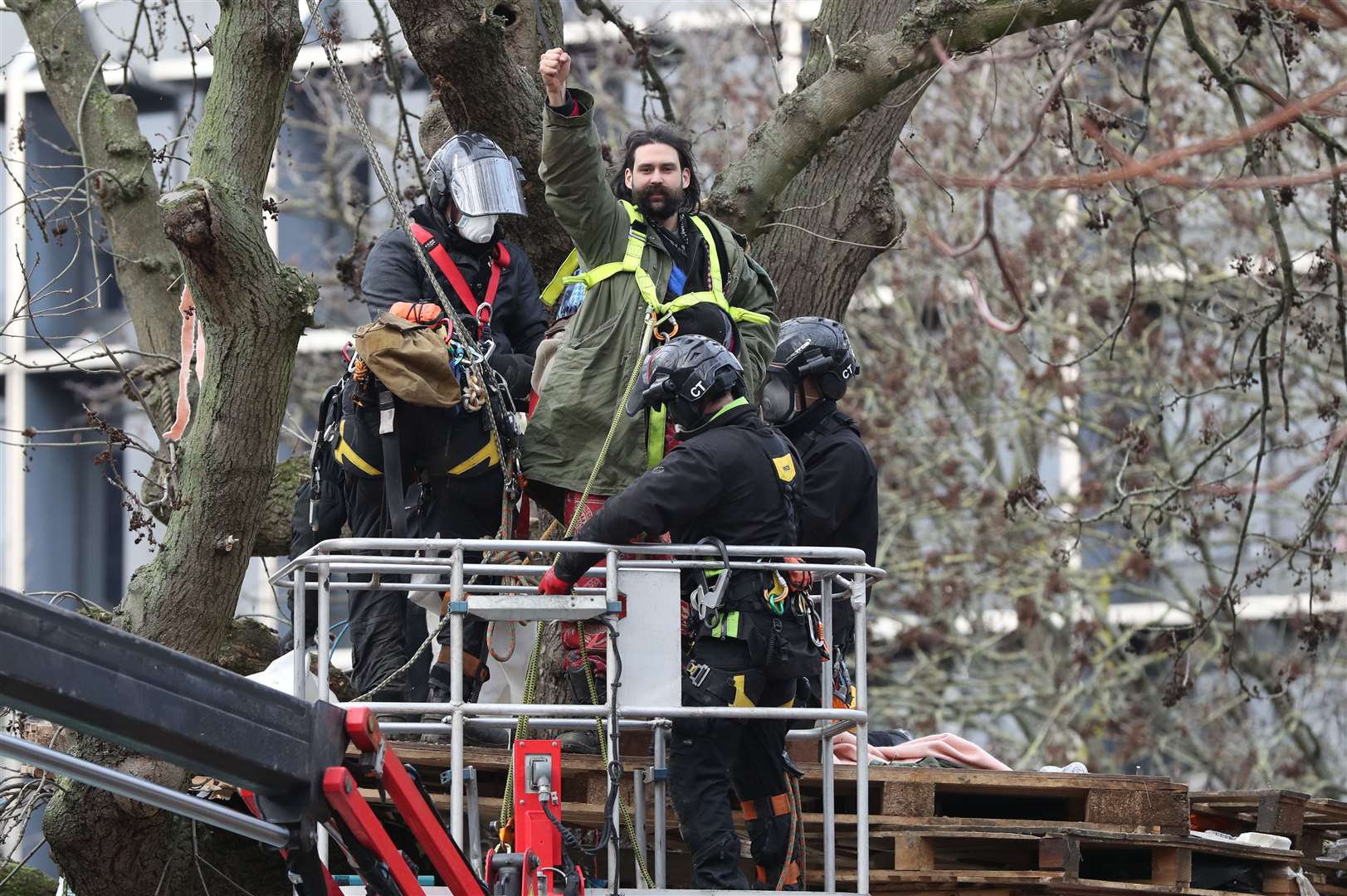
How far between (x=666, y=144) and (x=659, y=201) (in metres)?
0.25

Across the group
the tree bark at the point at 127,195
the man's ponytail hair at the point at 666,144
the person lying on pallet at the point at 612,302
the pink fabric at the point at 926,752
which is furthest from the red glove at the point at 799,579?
the tree bark at the point at 127,195

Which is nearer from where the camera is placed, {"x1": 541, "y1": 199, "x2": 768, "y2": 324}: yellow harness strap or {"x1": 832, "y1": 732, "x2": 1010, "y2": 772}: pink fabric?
{"x1": 541, "y1": 199, "x2": 768, "y2": 324}: yellow harness strap

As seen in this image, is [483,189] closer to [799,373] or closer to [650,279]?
[650,279]

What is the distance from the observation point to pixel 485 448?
770cm

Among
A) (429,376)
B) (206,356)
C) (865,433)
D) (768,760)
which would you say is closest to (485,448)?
(429,376)

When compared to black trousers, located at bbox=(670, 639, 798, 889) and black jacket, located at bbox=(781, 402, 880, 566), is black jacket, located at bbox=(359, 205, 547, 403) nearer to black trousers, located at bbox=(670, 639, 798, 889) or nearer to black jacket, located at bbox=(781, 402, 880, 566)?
black jacket, located at bbox=(781, 402, 880, 566)

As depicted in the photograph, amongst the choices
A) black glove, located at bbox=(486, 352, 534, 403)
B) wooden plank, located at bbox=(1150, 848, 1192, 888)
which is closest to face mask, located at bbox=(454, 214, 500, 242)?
black glove, located at bbox=(486, 352, 534, 403)

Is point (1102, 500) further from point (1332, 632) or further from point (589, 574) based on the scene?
point (589, 574)

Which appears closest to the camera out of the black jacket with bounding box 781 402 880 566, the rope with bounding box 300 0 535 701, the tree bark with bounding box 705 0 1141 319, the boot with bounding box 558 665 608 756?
the rope with bounding box 300 0 535 701

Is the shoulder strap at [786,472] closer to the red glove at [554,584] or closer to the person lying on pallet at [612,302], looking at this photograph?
the person lying on pallet at [612,302]

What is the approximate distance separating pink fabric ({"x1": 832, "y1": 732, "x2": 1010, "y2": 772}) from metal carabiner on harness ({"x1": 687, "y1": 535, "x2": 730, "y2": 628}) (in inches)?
62.6

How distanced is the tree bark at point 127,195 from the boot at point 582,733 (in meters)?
3.56

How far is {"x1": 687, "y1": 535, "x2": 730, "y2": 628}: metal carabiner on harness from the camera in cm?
681

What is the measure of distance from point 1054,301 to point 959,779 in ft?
43.1
